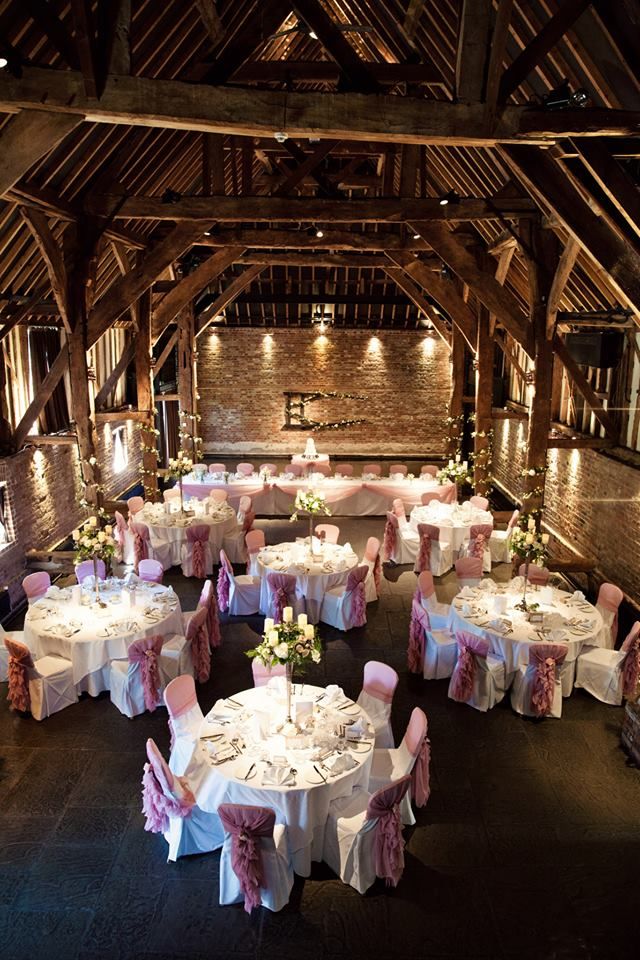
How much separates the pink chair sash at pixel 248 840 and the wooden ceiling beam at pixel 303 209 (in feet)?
25.8

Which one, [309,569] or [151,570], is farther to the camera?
[309,569]

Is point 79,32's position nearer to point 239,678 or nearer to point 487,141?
point 487,141

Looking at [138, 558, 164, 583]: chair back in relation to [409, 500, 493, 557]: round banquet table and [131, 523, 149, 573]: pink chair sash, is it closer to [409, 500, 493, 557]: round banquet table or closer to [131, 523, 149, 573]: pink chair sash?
[131, 523, 149, 573]: pink chair sash

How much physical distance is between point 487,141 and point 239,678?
5.80 m

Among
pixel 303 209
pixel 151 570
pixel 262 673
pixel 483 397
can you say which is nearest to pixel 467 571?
pixel 262 673

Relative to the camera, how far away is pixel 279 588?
8.84 meters

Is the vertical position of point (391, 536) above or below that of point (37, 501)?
below

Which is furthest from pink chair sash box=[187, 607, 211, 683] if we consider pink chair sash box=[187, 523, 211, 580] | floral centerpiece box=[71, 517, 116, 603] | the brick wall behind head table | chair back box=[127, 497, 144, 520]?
chair back box=[127, 497, 144, 520]

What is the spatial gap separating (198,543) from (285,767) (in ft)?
19.4

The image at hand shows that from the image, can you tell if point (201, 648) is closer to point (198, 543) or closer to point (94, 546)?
point (94, 546)

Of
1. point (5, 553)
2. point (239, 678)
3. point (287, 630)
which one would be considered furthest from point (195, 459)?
point (287, 630)

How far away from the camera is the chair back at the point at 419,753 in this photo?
5.41m

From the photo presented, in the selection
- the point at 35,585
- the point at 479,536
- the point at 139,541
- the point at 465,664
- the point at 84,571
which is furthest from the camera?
the point at 479,536

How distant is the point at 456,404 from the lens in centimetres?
1596
